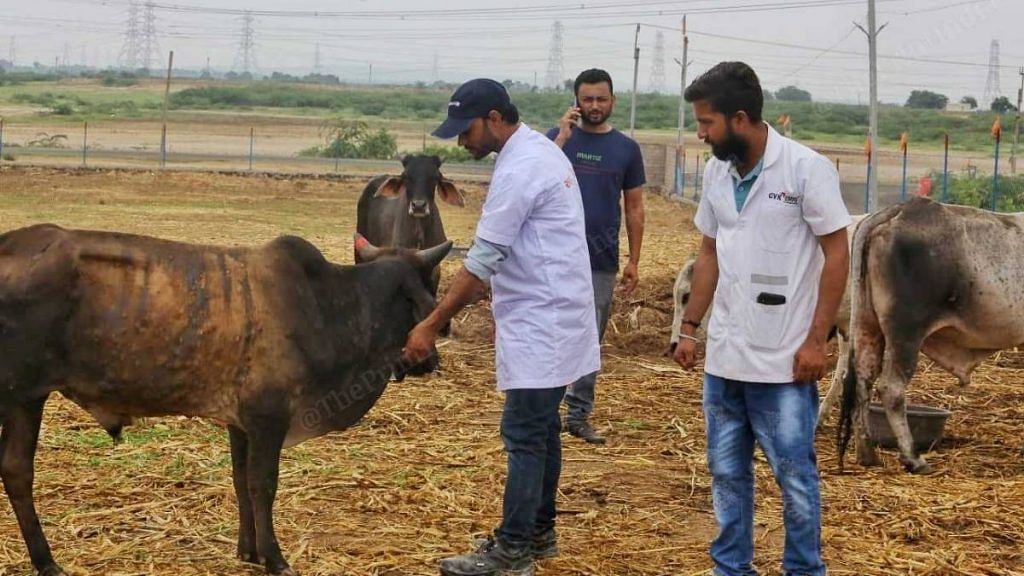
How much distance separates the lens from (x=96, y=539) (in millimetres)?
6703

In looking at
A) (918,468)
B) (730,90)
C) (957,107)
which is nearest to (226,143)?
(918,468)

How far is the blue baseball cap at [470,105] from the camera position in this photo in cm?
611

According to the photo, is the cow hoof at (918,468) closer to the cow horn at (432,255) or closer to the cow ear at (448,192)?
the cow horn at (432,255)

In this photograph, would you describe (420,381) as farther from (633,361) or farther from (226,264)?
(226,264)

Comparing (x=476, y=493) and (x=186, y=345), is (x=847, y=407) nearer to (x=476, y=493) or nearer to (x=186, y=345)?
(x=476, y=493)

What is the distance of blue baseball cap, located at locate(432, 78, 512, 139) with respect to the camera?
611 cm

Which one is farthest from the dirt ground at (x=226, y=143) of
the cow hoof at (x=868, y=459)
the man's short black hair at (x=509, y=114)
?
the man's short black hair at (x=509, y=114)

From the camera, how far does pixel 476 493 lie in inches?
302

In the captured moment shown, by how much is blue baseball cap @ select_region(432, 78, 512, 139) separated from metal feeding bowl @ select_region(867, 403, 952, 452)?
418 cm

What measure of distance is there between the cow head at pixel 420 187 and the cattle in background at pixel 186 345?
20.4ft

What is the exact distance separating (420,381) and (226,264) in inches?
179

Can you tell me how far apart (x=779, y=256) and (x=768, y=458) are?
2.70 ft

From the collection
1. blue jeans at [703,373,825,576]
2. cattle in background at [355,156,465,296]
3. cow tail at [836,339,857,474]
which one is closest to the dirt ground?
cattle in background at [355,156,465,296]

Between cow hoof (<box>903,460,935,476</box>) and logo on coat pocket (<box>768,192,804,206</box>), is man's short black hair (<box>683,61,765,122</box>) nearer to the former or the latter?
logo on coat pocket (<box>768,192,804,206</box>)
